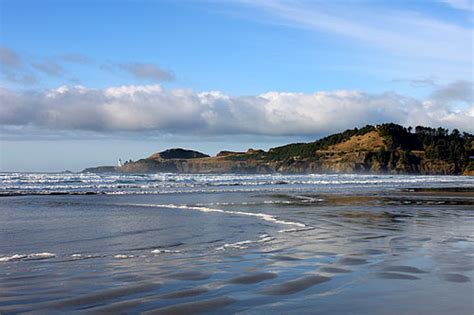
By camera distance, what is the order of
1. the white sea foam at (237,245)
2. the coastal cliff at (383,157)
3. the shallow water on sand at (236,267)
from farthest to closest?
the coastal cliff at (383,157)
the white sea foam at (237,245)
the shallow water on sand at (236,267)

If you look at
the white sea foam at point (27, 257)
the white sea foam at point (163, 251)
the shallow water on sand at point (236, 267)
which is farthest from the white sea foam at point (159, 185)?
the white sea foam at point (163, 251)

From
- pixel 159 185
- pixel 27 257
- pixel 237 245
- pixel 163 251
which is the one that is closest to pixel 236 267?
pixel 163 251

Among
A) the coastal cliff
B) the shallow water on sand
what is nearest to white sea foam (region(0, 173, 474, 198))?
the shallow water on sand

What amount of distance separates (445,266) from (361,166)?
6181 inches

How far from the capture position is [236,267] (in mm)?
8297

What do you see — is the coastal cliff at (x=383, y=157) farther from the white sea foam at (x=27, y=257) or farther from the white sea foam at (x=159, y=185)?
the white sea foam at (x=27, y=257)

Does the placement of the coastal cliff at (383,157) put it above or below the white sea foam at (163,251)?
above

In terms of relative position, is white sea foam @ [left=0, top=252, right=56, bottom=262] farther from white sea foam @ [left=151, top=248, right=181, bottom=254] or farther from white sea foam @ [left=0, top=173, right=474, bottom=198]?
white sea foam @ [left=0, top=173, right=474, bottom=198]

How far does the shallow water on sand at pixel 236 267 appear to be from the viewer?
601cm

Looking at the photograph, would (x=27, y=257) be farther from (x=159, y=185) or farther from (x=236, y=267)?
(x=159, y=185)

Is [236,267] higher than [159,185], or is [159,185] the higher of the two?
[159,185]

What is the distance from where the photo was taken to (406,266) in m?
8.45

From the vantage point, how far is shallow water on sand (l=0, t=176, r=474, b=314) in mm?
6008

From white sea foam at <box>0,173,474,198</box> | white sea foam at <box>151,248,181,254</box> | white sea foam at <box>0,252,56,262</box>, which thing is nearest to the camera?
white sea foam at <box>0,252,56,262</box>
